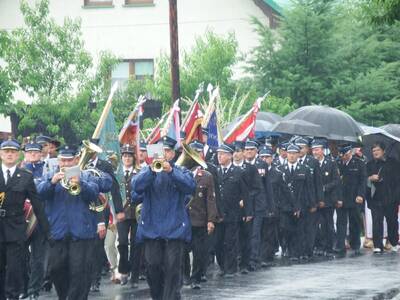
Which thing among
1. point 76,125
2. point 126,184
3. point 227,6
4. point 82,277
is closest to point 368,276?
point 126,184

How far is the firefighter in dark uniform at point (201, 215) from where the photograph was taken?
1911 centimetres

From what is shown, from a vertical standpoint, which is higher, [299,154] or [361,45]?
[361,45]

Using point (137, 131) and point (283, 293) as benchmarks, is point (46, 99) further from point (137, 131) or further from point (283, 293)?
point (283, 293)

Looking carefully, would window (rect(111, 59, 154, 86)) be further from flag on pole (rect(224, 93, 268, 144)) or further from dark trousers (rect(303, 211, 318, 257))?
dark trousers (rect(303, 211, 318, 257))

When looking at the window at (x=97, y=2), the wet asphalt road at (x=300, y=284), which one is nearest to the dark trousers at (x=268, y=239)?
A: the wet asphalt road at (x=300, y=284)

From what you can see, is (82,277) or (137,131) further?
(137,131)

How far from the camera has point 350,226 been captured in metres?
25.3

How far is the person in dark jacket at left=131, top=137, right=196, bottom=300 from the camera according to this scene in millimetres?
15367

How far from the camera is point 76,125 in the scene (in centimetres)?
3306

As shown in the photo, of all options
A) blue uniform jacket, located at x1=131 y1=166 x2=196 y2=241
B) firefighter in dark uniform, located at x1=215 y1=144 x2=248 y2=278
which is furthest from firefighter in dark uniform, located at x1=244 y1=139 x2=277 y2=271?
blue uniform jacket, located at x1=131 y1=166 x2=196 y2=241

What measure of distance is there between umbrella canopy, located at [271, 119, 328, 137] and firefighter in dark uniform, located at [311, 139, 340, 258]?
150 cm

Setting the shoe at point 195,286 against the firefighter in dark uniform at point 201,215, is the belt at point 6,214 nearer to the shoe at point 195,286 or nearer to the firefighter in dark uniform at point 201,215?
the shoe at point 195,286

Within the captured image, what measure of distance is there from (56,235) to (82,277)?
0.55 metres

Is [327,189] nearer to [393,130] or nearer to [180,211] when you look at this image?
[393,130]
